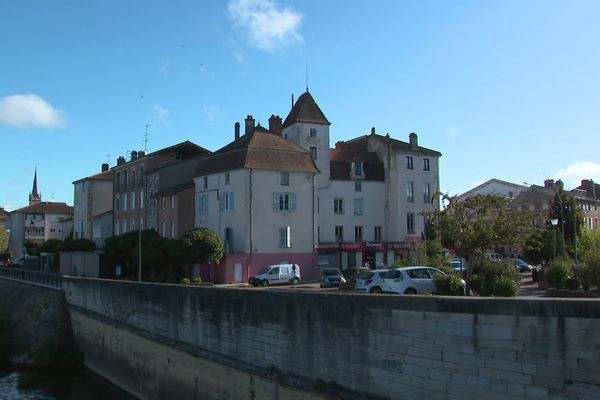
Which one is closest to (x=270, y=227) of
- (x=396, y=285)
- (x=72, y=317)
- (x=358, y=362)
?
(x=72, y=317)

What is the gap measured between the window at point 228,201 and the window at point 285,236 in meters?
4.64

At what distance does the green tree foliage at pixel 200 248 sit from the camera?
44.0m

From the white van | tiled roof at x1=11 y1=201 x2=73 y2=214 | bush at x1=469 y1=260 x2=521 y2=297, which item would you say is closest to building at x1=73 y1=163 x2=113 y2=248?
tiled roof at x1=11 y1=201 x2=73 y2=214

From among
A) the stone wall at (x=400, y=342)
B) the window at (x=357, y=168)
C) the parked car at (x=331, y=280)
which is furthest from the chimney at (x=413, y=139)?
the stone wall at (x=400, y=342)

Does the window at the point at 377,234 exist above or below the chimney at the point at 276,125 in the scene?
below

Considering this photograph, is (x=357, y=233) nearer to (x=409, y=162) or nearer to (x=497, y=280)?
(x=409, y=162)

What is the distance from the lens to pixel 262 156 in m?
48.9

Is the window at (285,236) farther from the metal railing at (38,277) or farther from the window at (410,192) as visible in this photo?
the metal railing at (38,277)

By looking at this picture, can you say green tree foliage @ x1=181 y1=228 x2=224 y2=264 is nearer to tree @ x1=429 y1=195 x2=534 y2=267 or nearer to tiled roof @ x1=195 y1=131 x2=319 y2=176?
tiled roof @ x1=195 y1=131 x2=319 y2=176

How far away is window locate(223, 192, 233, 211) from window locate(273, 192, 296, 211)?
360 centimetres

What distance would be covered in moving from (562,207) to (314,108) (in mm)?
24772

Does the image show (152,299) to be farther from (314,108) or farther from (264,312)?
(314,108)

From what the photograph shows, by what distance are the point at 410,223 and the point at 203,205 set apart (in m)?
20.3

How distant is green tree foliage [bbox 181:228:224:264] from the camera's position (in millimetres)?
44000
